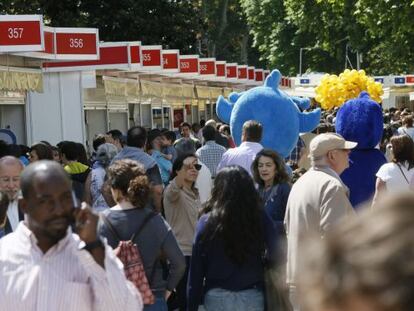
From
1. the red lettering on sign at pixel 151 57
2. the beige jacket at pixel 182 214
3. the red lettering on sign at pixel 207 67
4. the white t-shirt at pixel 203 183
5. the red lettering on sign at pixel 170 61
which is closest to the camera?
the beige jacket at pixel 182 214

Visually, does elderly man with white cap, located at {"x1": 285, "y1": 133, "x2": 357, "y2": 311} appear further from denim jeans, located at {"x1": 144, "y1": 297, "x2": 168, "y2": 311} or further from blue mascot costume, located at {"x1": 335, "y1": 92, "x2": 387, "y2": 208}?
blue mascot costume, located at {"x1": 335, "y1": 92, "x2": 387, "y2": 208}

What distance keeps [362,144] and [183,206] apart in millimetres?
2493

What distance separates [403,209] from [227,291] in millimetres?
4948

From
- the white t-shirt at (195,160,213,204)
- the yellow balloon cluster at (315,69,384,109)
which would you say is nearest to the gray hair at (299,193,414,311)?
the white t-shirt at (195,160,213,204)

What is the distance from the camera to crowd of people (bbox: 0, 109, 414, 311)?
1080mm

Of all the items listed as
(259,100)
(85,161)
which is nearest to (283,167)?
(85,161)

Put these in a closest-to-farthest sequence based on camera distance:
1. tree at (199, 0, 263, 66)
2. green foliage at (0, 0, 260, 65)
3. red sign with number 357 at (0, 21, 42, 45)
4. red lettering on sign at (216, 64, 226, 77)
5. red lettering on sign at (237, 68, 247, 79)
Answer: red sign with number 357 at (0, 21, 42, 45) → red lettering on sign at (216, 64, 226, 77) → green foliage at (0, 0, 260, 65) → red lettering on sign at (237, 68, 247, 79) → tree at (199, 0, 263, 66)

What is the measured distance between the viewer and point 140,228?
5.60 meters

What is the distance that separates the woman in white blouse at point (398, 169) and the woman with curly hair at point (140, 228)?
3415mm

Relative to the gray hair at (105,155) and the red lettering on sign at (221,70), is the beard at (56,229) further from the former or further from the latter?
the red lettering on sign at (221,70)

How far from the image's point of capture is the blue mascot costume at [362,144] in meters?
9.27

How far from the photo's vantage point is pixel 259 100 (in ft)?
44.4

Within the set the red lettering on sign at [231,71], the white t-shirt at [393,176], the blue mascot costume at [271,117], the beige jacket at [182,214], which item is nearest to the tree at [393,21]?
the red lettering on sign at [231,71]

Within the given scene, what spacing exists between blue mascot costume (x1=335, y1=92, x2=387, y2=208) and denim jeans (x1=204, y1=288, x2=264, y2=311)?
3.27 metres
